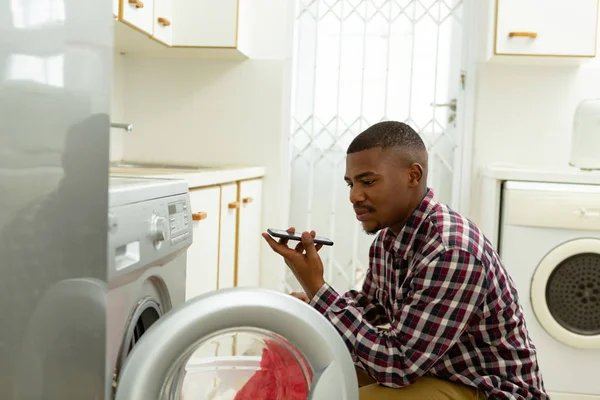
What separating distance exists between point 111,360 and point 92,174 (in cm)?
33

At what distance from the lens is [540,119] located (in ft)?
9.52

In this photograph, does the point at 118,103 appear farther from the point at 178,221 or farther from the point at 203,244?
the point at 178,221

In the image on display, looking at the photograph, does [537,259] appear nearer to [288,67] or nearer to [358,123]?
[358,123]

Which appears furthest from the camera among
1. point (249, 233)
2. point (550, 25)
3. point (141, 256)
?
point (249, 233)

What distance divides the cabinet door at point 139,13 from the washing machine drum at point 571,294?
158cm

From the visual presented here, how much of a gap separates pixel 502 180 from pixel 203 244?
3.88 ft

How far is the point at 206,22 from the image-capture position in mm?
2676

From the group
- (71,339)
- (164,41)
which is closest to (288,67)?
(164,41)

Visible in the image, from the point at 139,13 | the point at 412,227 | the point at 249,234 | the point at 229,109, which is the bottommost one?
the point at 249,234

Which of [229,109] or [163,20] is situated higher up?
[163,20]

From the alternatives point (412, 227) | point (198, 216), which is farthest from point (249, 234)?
point (412, 227)

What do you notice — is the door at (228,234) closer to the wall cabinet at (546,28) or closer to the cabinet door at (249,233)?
the cabinet door at (249,233)

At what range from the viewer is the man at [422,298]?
1.13m

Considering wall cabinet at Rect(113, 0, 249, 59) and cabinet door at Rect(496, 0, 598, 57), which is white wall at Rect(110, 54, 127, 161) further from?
cabinet door at Rect(496, 0, 598, 57)
